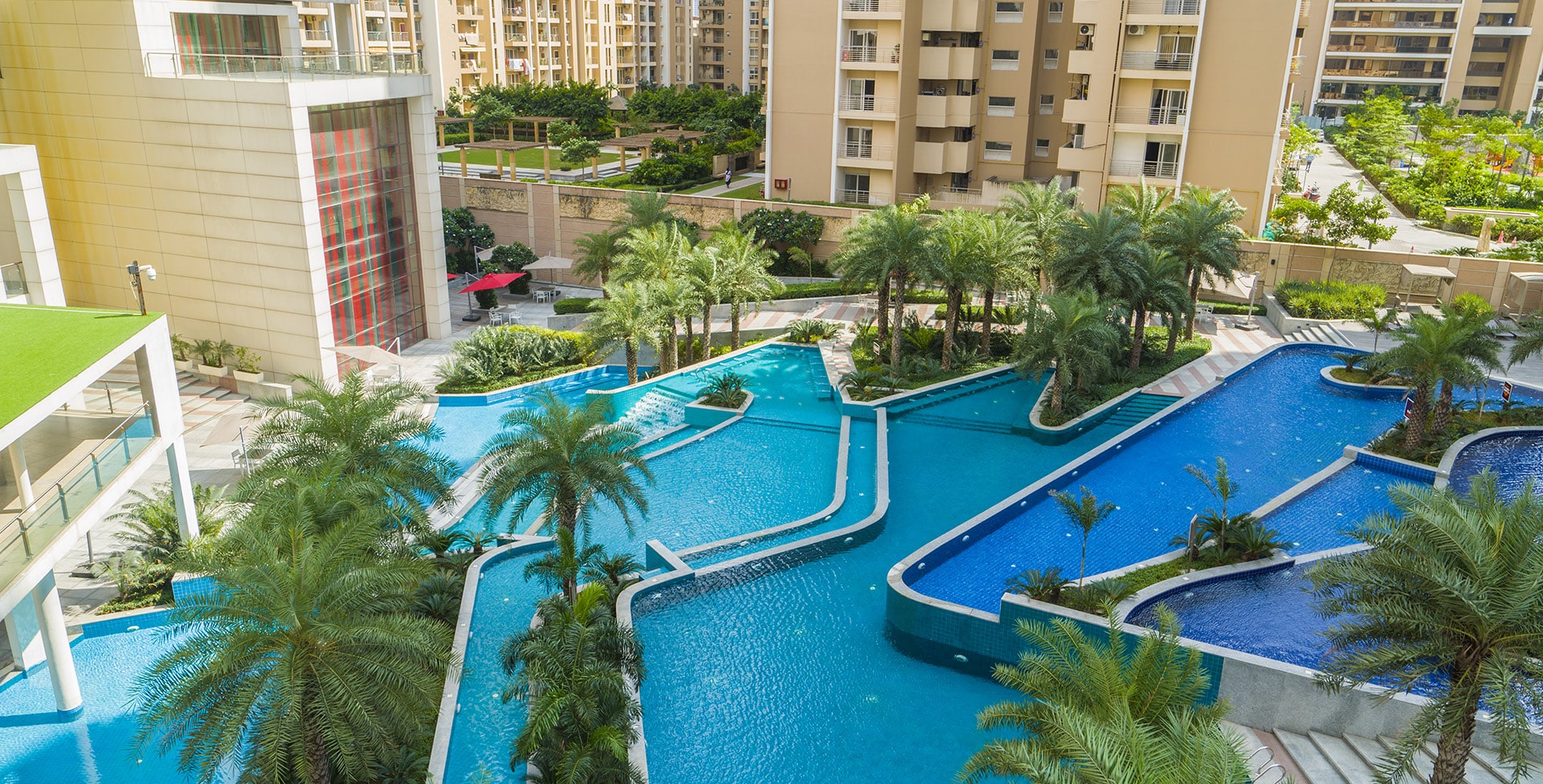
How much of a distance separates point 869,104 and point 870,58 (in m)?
1.96

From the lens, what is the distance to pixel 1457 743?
1173cm

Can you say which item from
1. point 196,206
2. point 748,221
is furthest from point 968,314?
point 196,206

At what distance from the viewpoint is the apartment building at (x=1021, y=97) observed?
3912 centimetres

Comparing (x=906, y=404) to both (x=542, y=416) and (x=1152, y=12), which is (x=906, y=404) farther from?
(x=1152, y=12)

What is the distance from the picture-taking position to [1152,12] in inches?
1564

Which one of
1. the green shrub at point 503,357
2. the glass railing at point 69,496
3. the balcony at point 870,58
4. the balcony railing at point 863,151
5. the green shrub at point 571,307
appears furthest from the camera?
the balcony railing at point 863,151

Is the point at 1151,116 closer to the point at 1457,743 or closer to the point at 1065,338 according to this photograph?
the point at 1065,338

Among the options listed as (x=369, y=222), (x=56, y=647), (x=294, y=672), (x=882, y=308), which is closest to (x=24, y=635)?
(x=56, y=647)

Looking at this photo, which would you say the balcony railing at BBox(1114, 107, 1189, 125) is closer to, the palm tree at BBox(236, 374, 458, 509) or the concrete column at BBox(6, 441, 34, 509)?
the palm tree at BBox(236, 374, 458, 509)

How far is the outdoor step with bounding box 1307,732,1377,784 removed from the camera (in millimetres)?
13961

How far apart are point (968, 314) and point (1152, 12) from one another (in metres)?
16.1

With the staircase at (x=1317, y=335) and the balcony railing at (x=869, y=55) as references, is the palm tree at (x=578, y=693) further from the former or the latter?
the balcony railing at (x=869, y=55)

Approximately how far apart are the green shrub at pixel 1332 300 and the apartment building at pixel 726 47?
70850 mm

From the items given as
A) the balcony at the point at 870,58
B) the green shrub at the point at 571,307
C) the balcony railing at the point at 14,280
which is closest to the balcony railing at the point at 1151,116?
A: the balcony at the point at 870,58
